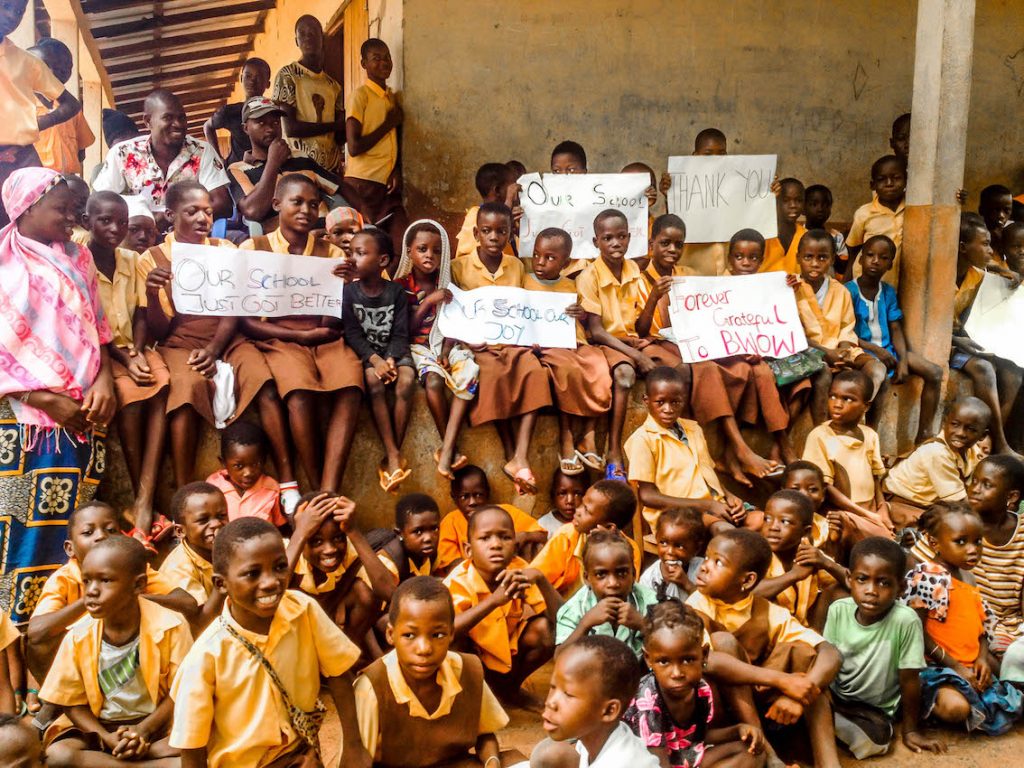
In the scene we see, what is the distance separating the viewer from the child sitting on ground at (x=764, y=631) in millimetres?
3947

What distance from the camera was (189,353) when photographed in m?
4.99

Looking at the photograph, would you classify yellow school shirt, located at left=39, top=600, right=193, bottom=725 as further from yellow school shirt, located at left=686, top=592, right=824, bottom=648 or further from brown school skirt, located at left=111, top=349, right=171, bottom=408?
A: yellow school shirt, located at left=686, top=592, right=824, bottom=648

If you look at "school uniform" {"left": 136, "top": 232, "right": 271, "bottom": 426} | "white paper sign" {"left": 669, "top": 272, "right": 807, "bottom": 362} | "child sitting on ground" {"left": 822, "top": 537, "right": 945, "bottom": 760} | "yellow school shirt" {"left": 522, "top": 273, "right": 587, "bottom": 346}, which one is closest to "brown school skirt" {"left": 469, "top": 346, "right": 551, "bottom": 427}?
"yellow school shirt" {"left": 522, "top": 273, "right": 587, "bottom": 346}

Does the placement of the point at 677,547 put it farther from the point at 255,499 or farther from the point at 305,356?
the point at 305,356

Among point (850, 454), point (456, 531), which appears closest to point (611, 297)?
point (850, 454)

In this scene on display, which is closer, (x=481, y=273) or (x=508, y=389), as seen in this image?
(x=508, y=389)

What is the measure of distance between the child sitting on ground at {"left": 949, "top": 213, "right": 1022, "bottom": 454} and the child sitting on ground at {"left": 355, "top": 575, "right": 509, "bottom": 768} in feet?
12.4

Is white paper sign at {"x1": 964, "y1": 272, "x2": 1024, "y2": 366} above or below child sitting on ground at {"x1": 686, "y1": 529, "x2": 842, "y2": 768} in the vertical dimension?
above

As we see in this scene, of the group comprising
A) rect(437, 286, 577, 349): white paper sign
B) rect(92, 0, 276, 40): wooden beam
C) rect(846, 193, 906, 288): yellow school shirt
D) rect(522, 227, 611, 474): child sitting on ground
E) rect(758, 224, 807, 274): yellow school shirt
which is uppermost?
rect(92, 0, 276, 40): wooden beam

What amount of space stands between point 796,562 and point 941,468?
155 cm

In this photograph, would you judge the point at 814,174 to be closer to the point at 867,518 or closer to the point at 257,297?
the point at 867,518

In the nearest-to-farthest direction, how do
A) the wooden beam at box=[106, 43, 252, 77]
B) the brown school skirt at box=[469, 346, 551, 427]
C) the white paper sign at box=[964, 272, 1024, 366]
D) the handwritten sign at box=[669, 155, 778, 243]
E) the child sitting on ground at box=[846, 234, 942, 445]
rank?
the brown school skirt at box=[469, 346, 551, 427] → the child sitting on ground at box=[846, 234, 942, 445] → the white paper sign at box=[964, 272, 1024, 366] → the handwritten sign at box=[669, 155, 778, 243] → the wooden beam at box=[106, 43, 252, 77]

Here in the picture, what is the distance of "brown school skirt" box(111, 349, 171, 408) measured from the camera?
4.62 m

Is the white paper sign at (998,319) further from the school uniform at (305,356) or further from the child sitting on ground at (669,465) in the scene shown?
the school uniform at (305,356)
